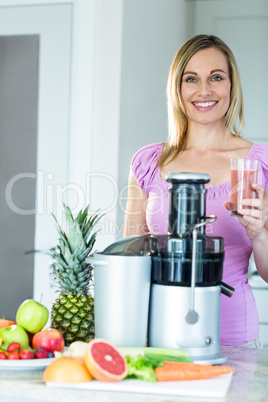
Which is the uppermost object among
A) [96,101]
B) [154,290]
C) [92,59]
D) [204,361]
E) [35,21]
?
[35,21]

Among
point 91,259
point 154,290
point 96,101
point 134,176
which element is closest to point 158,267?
point 154,290

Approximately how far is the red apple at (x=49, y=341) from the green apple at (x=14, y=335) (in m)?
0.02

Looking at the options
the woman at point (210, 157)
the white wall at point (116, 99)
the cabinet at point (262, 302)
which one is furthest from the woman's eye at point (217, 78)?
the cabinet at point (262, 302)

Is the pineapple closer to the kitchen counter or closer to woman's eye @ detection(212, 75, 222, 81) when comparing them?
the kitchen counter

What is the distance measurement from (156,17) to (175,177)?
223 cm

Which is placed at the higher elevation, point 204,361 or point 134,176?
point 134,176

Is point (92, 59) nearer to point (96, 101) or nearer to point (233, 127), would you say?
point (96, 101)

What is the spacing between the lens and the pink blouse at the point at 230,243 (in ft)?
5.85

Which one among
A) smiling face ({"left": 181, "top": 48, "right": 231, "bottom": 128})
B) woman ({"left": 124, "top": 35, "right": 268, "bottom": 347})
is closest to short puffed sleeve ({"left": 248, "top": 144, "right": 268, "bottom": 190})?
woman ({"left": 124, "top": 35, "right": 268, "bottom": 347})

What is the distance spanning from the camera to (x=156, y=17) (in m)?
3.35

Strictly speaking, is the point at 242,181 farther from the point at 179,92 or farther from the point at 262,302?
the point at 262,302

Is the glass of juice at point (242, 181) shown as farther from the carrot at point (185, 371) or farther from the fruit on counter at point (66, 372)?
the fruit on counter at point (66, 372)

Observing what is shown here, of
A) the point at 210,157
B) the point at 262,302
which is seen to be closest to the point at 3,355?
the point at 210,157

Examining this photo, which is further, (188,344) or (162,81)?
(162,81)
